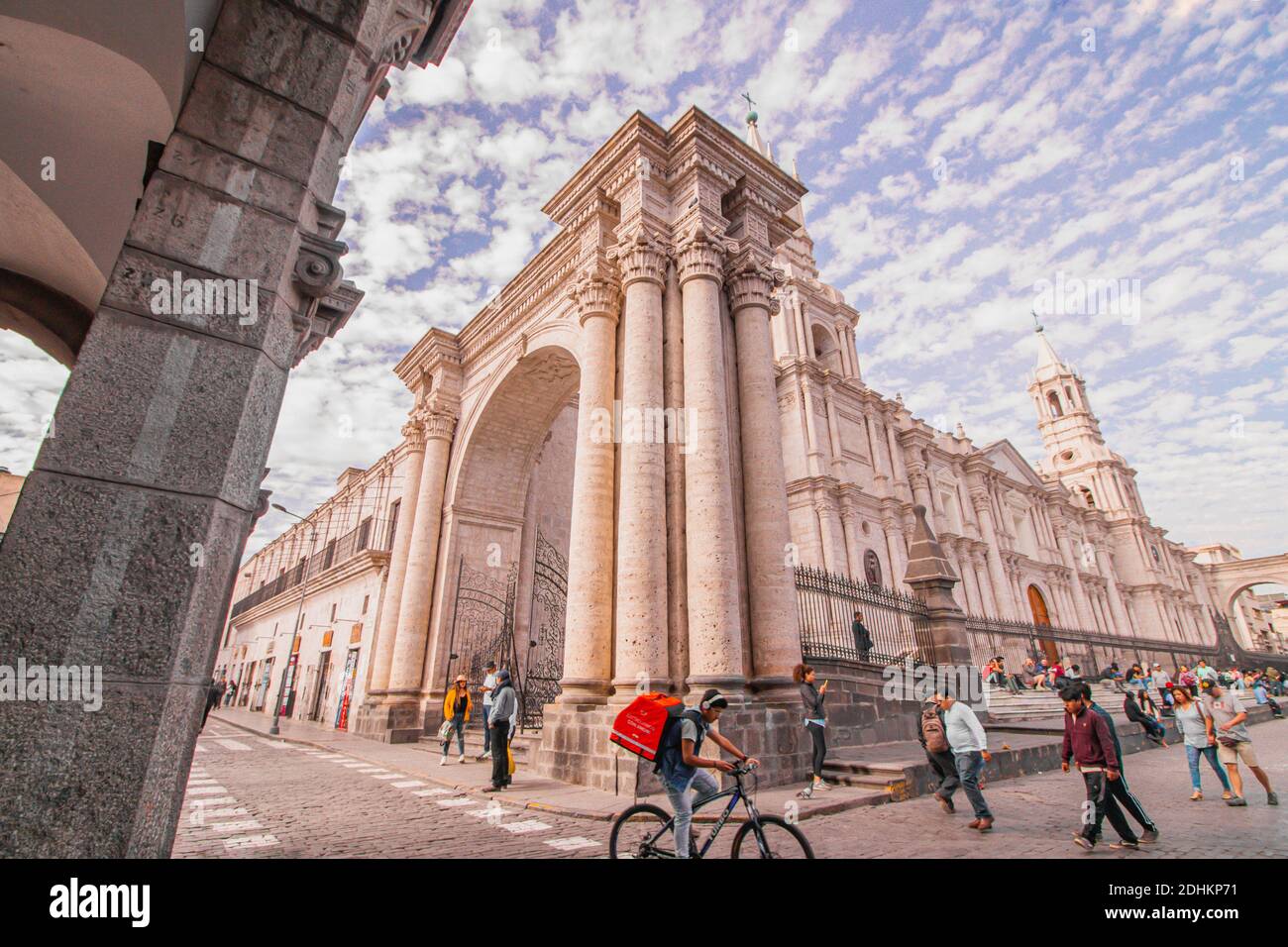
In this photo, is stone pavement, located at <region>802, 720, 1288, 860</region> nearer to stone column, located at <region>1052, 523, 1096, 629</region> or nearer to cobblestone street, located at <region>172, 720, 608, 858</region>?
cobblestone street, located at <region>172, 720, 608, 858</region>

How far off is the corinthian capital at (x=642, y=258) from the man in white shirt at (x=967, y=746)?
25.1ft

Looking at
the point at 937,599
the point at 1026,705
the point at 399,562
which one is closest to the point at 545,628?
the point at 399,562

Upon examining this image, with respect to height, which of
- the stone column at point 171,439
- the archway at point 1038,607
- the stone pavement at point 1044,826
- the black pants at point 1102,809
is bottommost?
the stone pavement at point 1044,826

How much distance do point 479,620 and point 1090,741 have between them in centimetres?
1320

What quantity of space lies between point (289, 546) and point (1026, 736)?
35816mm

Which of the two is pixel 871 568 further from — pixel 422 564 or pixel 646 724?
pixel 646 724

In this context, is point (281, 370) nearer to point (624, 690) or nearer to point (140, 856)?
point (140, 856)

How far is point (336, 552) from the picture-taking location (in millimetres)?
25594

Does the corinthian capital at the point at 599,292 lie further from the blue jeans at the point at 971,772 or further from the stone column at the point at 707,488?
the blue jeans at the point at 971,772

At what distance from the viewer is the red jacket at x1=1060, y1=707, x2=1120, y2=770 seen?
5316mm

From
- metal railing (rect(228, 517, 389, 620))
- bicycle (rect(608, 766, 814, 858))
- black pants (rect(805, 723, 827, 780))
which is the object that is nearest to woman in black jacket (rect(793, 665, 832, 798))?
black pants (rect(805, 723, 827, 780))

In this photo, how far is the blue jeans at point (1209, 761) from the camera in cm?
709

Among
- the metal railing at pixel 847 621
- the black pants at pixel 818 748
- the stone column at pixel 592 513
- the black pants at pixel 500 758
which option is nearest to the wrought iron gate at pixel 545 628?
the stone column at pixel 592 513
